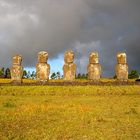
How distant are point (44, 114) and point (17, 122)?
9.56 ft

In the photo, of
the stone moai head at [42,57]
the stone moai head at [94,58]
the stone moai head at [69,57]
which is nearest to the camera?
the stone moai head at [69,57]

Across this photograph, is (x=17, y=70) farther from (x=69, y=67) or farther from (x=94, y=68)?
(x=94, y=68)

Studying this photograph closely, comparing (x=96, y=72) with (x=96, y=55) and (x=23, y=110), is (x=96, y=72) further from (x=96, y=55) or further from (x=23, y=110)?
(x=23, y=110)

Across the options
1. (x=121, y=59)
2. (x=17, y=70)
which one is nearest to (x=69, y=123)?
(x=17, y=70)

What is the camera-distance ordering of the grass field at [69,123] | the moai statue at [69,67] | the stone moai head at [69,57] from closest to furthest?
the grass field at [69,123] < the moai statue at [69,67] < the stone moai head at [69,57]

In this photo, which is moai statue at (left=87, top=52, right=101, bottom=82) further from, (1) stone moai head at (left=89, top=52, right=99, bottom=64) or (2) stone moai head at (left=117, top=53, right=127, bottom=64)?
(2) stone moai head at (left=117, top=53, right=127, bottom=64)

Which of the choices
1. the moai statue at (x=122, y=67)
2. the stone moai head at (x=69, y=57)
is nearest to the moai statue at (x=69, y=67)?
the stone moai head at (x=69, y=57)

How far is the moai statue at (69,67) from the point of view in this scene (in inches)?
1735

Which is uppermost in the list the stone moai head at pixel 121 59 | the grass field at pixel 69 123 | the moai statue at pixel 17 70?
the stone moai head at pixel 121 59

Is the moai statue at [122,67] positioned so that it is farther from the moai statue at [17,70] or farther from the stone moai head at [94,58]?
the moai statue at [17,70]

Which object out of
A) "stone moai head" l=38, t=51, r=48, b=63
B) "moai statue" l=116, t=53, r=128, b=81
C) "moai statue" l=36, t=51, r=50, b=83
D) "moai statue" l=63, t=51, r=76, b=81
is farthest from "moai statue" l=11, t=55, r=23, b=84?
"moai statue" l=116, t=53, r=128, b=81

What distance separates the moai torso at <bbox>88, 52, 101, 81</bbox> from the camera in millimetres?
44875

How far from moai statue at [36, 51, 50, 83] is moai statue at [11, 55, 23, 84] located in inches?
78.0

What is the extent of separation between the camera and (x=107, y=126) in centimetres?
1565
